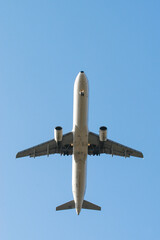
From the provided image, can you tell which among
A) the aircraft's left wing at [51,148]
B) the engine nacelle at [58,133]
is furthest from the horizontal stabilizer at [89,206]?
the engine nacelle at [58,133]

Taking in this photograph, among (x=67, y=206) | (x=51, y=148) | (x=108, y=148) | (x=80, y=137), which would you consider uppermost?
(x=108, y=148)

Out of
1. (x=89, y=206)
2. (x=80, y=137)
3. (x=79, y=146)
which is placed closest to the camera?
(x=80, y=137)

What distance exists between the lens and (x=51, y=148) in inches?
1743

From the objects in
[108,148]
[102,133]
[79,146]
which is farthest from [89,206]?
[102,133]

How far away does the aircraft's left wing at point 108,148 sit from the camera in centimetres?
4252

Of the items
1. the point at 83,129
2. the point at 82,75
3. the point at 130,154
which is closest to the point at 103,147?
the point at 130,154

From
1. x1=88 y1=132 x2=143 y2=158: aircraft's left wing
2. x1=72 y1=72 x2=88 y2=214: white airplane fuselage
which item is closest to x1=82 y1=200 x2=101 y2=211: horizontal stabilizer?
x1=72 y1=72 x2=88 y2=214: white airplane fuselage

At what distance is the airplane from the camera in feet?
126

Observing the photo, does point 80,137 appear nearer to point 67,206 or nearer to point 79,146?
point 79,146

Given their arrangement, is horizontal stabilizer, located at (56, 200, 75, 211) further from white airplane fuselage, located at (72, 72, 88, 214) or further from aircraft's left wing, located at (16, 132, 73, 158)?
aircraft's left wing, located at (16, 132, 73, 158)

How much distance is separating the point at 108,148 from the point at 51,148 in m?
6.57

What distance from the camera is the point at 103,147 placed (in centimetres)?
4394

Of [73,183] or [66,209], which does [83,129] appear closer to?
[73,183]

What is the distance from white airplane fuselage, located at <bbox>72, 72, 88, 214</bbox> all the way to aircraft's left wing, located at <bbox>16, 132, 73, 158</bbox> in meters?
2.18
